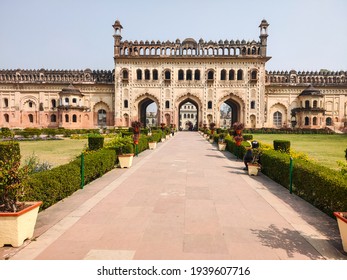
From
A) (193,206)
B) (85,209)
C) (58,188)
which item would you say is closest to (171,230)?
(193,206)

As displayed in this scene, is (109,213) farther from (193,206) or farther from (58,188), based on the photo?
(193,206)

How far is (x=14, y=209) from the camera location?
12.3 ft

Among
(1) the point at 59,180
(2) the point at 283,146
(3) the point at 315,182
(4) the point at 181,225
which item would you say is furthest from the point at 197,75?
(4) the point at 181,225

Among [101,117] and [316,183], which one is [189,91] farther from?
[316,183]

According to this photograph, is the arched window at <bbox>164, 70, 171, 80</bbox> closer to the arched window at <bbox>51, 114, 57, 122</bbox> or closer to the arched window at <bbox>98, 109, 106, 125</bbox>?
the arched window at <bbox>98, 109, 106, 125</bbox>

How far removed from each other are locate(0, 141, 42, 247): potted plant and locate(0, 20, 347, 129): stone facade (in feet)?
111

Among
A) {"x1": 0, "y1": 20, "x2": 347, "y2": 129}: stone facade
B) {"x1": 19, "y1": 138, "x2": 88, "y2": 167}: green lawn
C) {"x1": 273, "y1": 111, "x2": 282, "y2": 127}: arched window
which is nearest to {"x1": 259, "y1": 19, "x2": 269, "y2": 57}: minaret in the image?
{"x1": 0, "y1": 20, "x2": 347, "y2": 129}: stone facade

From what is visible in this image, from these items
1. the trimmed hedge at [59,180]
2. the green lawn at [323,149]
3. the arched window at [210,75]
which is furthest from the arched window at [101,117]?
the trimmed hedge at [59,180]

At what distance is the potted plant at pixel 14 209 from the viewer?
3625 millimetres

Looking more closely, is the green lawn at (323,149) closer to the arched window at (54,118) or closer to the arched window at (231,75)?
the arched window at (231,75)

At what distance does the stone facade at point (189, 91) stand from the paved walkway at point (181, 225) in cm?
3090

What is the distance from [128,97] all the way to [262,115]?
19.3 meters

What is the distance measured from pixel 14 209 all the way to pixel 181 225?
2.55m

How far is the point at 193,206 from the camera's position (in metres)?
5.45
